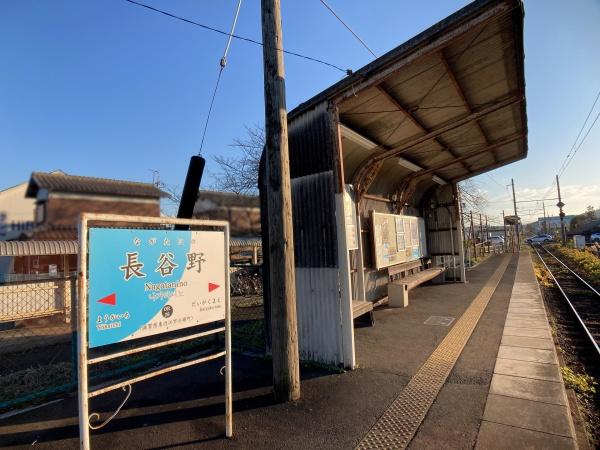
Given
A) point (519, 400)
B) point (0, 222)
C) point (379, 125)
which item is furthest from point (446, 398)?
point (379, 125)

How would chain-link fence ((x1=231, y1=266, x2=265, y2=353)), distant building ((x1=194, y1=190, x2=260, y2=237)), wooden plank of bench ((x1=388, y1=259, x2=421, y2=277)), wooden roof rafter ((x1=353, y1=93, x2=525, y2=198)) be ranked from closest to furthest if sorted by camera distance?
1. distant building ((x1=194, y1=190, x2=260, y2=237))
2. chain-link fence ((x1=231, y1=266, x2=265, y2=353))
3. wooden roof rafter ((x1=353, y1=93, x2=525, y2=198))
4. wooden plank of bench ((x1=388, y1=259, x2=421, y2=277))

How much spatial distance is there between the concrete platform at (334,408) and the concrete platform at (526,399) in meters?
0.01

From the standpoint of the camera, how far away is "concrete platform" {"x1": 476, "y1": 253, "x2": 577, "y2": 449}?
2932mm

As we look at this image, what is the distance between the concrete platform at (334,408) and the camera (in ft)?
10.1

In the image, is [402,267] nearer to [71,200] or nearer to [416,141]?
[416,141]

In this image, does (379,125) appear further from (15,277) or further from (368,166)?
(15,277)

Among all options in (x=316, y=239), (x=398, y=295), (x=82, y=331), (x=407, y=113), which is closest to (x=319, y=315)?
(x=316, y=239)

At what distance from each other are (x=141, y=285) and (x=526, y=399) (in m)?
4.04

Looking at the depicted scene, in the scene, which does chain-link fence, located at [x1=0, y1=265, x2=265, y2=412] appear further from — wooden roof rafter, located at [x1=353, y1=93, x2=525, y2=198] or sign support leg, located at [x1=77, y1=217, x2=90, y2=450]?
wooden roof rafter, located at [x1=353, y1=93, x2=525, y2=198]

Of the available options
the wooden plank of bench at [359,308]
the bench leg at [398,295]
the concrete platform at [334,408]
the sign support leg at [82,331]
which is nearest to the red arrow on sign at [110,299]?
the sign support leg at [82,331]

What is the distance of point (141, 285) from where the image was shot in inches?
106

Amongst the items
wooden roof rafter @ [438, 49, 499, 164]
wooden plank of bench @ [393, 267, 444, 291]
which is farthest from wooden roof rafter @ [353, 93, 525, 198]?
wooden plank of bench @ [393, 267, 444, 291]

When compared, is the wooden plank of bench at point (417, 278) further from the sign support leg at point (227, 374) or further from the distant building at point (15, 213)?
the distant building at point (15, 213)

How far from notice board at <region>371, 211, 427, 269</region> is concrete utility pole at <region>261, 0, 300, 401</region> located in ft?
16.8
